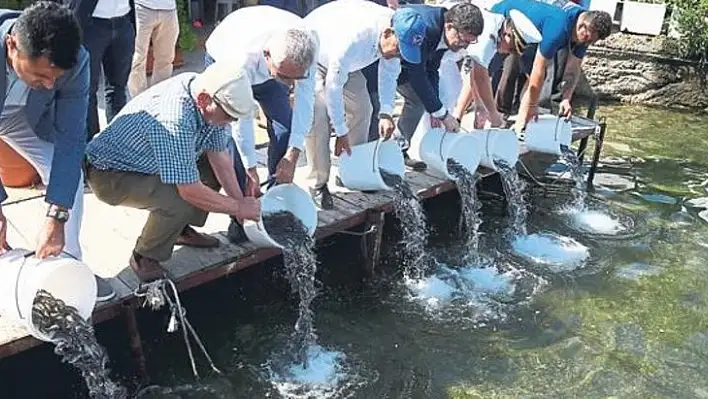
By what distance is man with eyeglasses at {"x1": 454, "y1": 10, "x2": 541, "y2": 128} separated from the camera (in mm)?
5355

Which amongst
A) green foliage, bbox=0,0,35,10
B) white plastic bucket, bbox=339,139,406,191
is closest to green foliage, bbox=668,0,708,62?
white plastic bucket, bbox=339,139,406,191

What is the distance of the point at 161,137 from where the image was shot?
3133 mm

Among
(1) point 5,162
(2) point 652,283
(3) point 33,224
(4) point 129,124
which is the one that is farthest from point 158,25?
(2) point 652,283

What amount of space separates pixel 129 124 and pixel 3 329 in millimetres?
1005

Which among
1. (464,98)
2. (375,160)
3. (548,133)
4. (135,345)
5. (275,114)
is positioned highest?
(275,114)

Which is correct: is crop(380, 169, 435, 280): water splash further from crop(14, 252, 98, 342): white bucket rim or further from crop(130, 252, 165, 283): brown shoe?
crop(14, 252, 98, 342): white bucket rim

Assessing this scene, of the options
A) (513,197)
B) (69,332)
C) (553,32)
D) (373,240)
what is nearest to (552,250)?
(513,197)

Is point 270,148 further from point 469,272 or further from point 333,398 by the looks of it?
point 469,272

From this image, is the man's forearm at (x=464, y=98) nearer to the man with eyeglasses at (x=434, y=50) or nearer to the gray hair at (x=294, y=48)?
the man with eyeglasses at (x=434, y=50)

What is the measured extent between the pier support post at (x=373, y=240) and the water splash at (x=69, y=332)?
1.95 metres

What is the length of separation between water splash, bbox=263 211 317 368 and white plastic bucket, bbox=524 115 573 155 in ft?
8.74

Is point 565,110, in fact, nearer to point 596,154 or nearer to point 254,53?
point 596,154

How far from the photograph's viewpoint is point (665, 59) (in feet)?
31.4

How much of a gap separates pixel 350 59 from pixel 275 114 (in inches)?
22.1
